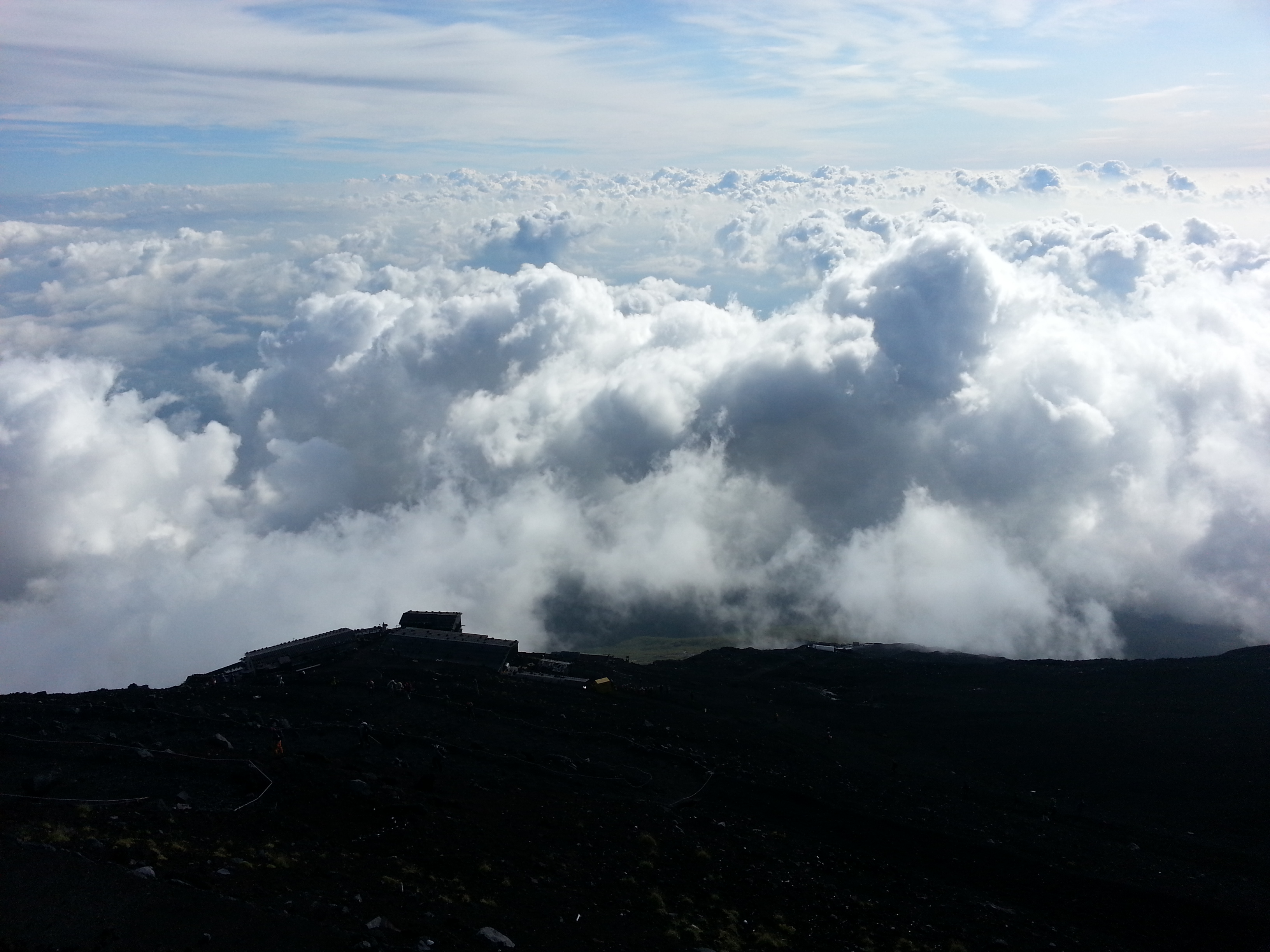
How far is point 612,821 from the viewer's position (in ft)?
114

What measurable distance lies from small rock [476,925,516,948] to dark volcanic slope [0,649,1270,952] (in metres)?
0.23

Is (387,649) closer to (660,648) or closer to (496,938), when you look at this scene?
(496,938)

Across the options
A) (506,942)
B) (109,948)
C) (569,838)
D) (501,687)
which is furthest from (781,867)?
(501,687)

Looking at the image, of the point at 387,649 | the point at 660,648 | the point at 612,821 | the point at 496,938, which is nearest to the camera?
the point at 496,938

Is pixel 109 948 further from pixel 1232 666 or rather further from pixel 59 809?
pixel 1232 666

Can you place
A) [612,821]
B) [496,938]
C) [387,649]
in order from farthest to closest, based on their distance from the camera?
[387,649] < [612,821] < [496,938]

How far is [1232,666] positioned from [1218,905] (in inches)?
1803

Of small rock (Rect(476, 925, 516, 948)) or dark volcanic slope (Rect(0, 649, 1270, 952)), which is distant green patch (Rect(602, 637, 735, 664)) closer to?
dark volcanic slope (Rect(0, 649, 1270, 952))

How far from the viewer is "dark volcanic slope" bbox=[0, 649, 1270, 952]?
22531 millimetres

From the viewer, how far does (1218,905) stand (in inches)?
1405

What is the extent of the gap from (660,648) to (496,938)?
421ft

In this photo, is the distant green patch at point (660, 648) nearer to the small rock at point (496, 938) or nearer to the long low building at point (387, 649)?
the long low building at point (387, 649)

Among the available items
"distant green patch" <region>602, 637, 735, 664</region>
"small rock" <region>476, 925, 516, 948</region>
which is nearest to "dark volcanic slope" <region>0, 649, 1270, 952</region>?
"small rock" <region>476, 925, 516, 948</region>

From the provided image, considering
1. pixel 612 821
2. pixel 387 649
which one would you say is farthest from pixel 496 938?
pixel 387 649
